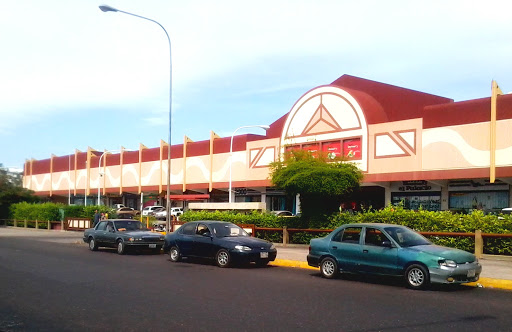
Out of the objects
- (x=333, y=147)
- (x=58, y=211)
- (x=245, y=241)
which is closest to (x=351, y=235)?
(x=245, y=241)

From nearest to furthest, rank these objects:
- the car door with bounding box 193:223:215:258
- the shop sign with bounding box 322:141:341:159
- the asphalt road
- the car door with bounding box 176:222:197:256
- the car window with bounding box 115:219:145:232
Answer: the asphalt road < the car door with bounding box 193:223:215:258 < the car door with bounding box 176:222:197:256 < the car window with bounding box 115:219:145:232 < the shop sign with bounding box 322:141:341:159

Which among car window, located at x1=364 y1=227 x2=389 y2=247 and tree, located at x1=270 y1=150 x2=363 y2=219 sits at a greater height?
tree, located at x1=270 y1=150 x2=363 y2=219

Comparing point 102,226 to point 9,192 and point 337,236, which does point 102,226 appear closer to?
point 337,236

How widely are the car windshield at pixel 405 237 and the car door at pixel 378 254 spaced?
195 mm

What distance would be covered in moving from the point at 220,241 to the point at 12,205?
47.3m

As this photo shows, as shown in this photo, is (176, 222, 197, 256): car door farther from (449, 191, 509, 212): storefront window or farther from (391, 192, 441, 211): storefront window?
(449, 191, 509, 212): storefront window

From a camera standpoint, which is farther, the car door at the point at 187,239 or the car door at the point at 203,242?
the car door at the point at 187,239

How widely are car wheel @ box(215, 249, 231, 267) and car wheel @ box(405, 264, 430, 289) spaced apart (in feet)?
20.1

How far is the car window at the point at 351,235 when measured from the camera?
13.4 m

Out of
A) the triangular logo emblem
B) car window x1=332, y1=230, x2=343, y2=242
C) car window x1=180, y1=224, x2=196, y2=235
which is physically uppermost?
the triangular logo emblem

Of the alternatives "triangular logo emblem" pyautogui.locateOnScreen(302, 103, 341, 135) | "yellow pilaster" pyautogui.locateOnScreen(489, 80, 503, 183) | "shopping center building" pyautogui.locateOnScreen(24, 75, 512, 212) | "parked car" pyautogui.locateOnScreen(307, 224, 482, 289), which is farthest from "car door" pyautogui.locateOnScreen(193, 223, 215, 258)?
"triangular logo emblem" pyautogui.locateOnScreen(302, 103, 341, 135)

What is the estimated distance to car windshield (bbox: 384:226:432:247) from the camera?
40.8 feet

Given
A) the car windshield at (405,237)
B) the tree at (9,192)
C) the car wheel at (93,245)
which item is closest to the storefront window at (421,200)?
the car wheel at (93,245)

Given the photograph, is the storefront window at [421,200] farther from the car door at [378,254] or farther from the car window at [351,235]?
the car door at [378,254]
